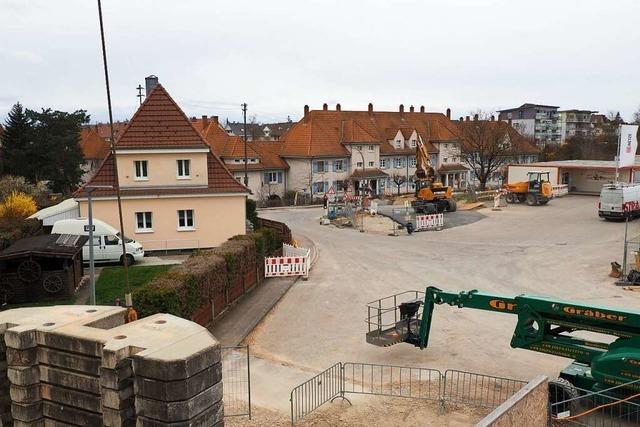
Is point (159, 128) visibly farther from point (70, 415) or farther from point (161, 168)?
point (70, 415)

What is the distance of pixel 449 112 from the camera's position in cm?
8731

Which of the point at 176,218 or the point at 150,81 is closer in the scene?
the point at 176,218

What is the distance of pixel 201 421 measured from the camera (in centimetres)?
671

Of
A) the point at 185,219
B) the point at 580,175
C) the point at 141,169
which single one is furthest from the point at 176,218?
the point at 580,175

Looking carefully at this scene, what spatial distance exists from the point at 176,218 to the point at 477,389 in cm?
1903

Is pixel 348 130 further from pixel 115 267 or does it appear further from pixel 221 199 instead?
pixel 115 267

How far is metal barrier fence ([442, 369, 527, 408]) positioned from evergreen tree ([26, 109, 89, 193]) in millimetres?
48390

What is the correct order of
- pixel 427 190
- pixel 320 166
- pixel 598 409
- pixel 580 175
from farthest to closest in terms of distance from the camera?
pixel 320 166 < pixel 580 175 < pixel 427 190 < pixel 598 409

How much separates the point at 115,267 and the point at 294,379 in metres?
14.4

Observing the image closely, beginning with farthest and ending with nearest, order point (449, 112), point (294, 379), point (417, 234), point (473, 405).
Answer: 1. point (449, 112)
2. point (417, 234)
3. point (294, 379)
4. point (473, 405)

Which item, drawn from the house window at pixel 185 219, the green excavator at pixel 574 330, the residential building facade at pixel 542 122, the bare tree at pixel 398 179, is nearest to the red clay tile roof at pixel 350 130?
the bare tree at pixel 398 179

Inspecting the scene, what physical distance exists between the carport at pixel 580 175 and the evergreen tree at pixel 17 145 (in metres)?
44.5

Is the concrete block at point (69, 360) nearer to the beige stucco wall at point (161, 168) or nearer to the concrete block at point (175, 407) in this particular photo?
the concrete block at point (175, 407)

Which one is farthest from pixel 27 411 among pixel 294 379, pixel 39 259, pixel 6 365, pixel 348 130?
pixel 348 130
